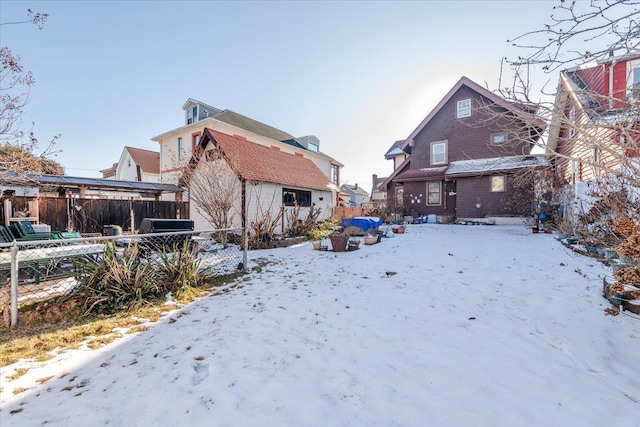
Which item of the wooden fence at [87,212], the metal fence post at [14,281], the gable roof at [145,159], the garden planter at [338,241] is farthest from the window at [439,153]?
the gable roof at [145,159]

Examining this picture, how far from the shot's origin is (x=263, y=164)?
13.8 m

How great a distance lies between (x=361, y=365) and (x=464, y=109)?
1902cm

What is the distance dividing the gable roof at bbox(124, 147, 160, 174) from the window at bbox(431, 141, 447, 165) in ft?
82.7

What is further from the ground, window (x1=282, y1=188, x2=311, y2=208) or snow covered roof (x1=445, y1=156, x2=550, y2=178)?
snow covered roof (x1=445, y1=156, x2=550, y2=178)

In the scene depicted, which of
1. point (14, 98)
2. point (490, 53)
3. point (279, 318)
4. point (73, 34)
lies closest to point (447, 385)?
point (279, 318)

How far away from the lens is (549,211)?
1255cm

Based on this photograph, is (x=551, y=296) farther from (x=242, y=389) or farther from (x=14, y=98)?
(x=14, y=98)

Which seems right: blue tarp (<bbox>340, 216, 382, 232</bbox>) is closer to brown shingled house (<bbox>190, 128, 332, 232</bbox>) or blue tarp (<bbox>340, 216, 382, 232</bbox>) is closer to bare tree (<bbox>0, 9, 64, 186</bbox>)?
brown shingled house (<bbox>190, 128, 332, 232</bbox>)

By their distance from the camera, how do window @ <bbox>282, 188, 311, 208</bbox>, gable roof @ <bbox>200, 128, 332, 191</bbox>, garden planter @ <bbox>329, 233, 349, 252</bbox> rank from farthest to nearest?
1. window @ <bbox>282, 188, 311, 208</bbox>
2. gable roof @ <bbox>200, 128, 332, 191</bbox>
3. garden planter @ <bbox>329, 233, 349, 252</bbox>

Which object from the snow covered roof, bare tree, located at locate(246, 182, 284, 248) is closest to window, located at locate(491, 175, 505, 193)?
the snow covered roof

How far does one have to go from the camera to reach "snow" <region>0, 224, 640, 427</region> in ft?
6.39

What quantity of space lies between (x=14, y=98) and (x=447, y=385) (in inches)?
303

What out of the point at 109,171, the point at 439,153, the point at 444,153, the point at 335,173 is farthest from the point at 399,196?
the point at 109,171

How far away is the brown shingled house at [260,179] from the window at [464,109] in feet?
31.6
